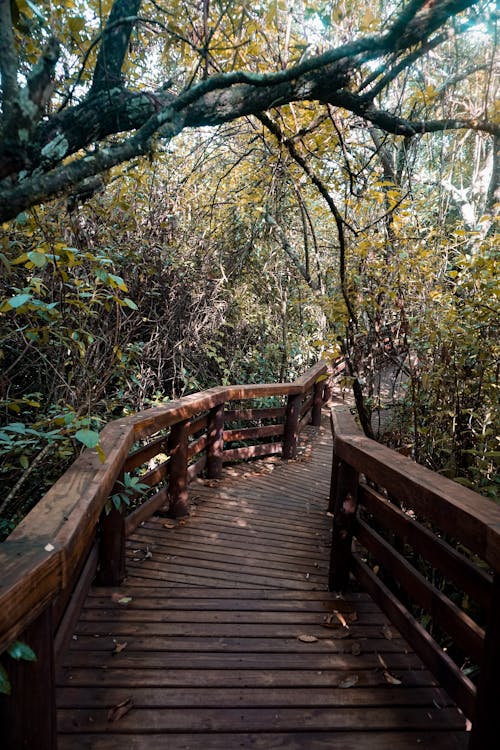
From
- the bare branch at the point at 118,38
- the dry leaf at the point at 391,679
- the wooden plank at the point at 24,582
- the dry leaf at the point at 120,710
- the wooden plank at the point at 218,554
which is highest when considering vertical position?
the bare branch at the point at 118,38

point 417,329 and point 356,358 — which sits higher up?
point 417,329

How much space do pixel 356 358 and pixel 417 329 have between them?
597mm

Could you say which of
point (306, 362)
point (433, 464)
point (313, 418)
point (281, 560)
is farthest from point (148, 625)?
point (306, 362)

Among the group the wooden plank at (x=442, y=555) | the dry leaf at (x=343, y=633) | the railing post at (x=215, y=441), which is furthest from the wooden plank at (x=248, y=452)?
the wooden plank at (x=442, y=555)

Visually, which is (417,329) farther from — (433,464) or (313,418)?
(313,418)

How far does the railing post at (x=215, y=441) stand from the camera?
4551mm

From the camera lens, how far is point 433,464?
3.49m

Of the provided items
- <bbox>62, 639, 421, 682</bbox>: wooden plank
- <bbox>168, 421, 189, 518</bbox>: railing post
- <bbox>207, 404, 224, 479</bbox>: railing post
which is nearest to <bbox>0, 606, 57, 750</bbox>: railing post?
<bbox>62, 639, 421, 682</bbox>: wooden plank

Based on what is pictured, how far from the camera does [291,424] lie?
5.97 metres

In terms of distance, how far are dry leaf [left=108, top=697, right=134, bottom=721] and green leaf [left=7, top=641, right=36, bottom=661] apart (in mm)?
879

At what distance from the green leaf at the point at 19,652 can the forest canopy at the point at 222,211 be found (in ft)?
2.29

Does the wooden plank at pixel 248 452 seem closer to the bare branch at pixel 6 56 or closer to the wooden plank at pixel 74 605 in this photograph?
the wooden plank at pixel 74 605

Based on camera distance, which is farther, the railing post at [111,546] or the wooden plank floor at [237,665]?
the railing post at [111,546]

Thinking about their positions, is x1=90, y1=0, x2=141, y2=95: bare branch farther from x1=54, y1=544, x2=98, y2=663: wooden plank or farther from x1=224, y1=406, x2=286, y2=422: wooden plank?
x1=224, y1=406, x2=286, y2=422: wooden plank
